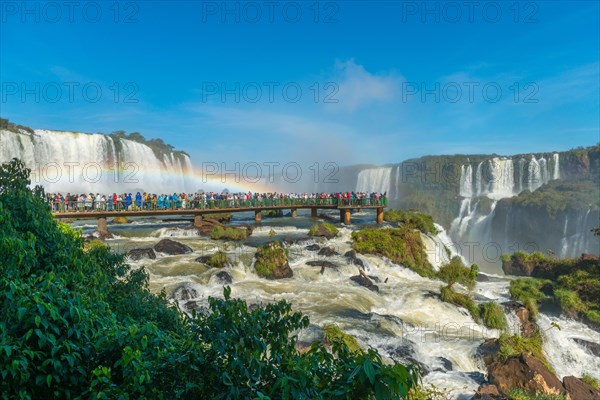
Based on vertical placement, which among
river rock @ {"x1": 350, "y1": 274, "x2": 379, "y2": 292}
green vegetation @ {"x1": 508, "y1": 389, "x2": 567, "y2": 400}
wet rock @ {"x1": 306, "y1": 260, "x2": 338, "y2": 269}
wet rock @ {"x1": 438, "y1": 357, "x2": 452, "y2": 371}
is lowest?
wet rock @ {"x1": 438, "y1": 357, "x2": 452, "y2": 371}

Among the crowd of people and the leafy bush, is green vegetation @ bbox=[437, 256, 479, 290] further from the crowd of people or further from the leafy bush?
the crowd of people

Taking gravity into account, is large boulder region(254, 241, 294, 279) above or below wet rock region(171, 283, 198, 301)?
above

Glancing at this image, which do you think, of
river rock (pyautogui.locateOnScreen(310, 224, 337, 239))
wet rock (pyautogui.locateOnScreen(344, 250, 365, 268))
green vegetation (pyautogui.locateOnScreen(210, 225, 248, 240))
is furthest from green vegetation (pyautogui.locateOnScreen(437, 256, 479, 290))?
green vegetation (pyautogui.locateOnScreen(210, 225, 248, 240))

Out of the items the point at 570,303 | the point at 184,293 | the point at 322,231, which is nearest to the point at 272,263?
the point at 184,293

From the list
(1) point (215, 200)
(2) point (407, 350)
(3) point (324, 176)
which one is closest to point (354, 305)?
(2) point (407, 350)

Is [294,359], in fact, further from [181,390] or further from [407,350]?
[407,350]

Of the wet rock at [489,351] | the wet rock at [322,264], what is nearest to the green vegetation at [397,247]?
the wet rock at [322,264]
